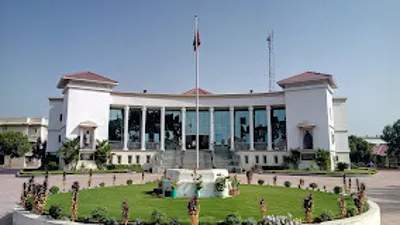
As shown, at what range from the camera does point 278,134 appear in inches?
1767

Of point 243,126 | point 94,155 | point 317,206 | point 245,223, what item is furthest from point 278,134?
point 245,223

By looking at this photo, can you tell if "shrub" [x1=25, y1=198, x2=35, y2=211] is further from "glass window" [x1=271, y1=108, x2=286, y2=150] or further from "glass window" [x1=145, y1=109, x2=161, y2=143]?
"glass window" [x1=271, y1=108, x2=286, y2=150]

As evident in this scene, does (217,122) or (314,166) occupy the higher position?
(217,122)

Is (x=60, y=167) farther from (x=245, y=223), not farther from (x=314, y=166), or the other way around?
(x=245, y=223)

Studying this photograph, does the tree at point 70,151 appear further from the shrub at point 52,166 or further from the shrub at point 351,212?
the shrub at point 351,212

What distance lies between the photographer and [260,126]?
4625 centimetres

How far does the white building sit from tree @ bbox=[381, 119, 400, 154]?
80.9 ft

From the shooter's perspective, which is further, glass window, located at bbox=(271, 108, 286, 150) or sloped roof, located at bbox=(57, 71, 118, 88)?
glass window, located at bbox=(271, 108, 286, 150)

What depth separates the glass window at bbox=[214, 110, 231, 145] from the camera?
153 feet

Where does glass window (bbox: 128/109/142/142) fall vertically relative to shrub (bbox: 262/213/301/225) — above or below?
above

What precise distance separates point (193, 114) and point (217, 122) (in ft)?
12.9

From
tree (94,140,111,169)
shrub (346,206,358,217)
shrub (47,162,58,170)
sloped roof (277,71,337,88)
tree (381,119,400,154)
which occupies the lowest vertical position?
shrub (47,162,58,170)

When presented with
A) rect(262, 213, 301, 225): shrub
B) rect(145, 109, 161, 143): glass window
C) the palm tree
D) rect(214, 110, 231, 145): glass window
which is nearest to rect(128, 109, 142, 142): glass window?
rect(145, 109, 161, 143): glass window

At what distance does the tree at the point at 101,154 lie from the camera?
126 feet
